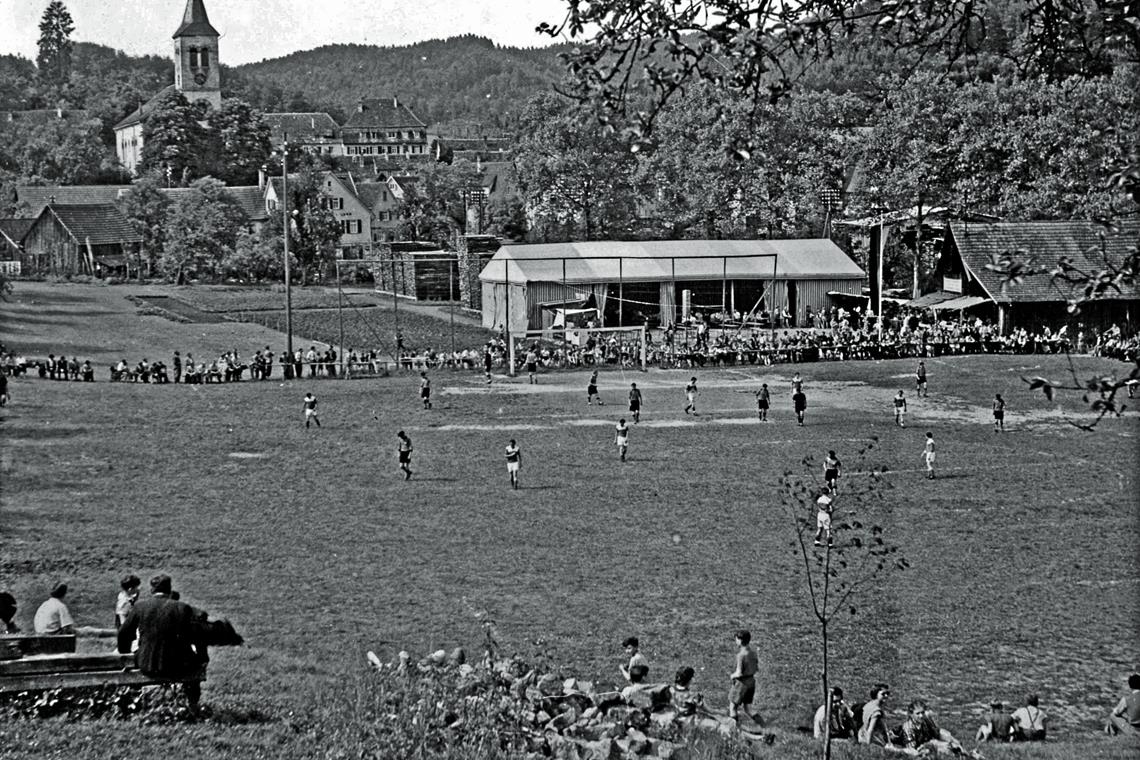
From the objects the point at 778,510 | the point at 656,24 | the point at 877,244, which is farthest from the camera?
the point at 877,244

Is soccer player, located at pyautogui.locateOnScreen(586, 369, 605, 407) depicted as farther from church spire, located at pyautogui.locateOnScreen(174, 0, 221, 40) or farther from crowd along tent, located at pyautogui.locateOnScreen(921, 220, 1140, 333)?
church spire, located at pyautogui.locateOnScreen(174, 0, 221, 40)

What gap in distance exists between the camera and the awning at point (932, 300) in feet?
177

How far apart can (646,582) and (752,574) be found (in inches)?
66.4

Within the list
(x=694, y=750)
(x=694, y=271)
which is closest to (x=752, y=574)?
(x=694, y=750)

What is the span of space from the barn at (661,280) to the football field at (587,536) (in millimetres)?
17483

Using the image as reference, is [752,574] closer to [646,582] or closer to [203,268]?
[646,582]

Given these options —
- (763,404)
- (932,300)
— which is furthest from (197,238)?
(763,404)

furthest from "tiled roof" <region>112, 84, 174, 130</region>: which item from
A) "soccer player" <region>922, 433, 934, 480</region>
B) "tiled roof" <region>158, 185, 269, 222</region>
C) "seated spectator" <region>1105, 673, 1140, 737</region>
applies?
"seated spectator" <region>1105, 673, 1140, 737</region>

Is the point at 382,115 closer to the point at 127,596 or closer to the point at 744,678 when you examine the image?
the point at 127,596

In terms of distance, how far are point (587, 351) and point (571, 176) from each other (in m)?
26.0

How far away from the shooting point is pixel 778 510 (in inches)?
988

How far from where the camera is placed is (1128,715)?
14.4 meters

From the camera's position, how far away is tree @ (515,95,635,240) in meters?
70.9

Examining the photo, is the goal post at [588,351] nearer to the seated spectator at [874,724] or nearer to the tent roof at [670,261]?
the tent roof at [670,261]
